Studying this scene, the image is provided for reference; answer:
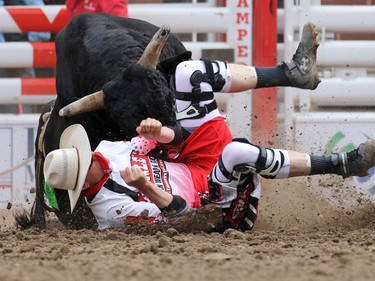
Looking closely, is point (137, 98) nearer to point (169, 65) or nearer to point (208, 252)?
point (169, 65)

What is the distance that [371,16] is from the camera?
8.00 m

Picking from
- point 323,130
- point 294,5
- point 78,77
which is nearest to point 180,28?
point 294,5

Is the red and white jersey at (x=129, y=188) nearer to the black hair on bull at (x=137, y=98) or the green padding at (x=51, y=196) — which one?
the black hair on bull at (x=137, y=98)

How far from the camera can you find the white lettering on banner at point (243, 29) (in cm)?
796

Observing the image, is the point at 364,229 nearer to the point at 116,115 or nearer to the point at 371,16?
the point at 116,115

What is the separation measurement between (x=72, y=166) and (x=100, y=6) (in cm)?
291

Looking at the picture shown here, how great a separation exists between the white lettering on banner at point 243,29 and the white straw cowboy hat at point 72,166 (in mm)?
3124

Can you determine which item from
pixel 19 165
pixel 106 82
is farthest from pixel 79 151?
pixel 19 165

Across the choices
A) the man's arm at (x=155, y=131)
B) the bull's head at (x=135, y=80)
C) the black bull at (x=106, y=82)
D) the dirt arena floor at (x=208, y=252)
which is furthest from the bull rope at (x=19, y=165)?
the man's arm at (x=155, y=131)

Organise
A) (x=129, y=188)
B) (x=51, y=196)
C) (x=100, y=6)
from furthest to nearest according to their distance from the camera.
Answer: (x=100, y=6) < (x=51, y=196) < (x=129, y=188)

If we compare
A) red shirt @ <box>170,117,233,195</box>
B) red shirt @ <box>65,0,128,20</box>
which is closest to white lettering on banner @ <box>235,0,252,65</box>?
red shirt @ <box>65,0,128,20</box>

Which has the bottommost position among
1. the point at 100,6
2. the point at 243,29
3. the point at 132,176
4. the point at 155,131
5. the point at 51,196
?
the point at 51,196

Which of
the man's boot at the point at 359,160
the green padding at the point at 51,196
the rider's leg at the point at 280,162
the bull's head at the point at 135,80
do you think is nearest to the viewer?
the man's boot at the point at 359,160

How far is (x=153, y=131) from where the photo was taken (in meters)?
4.80
